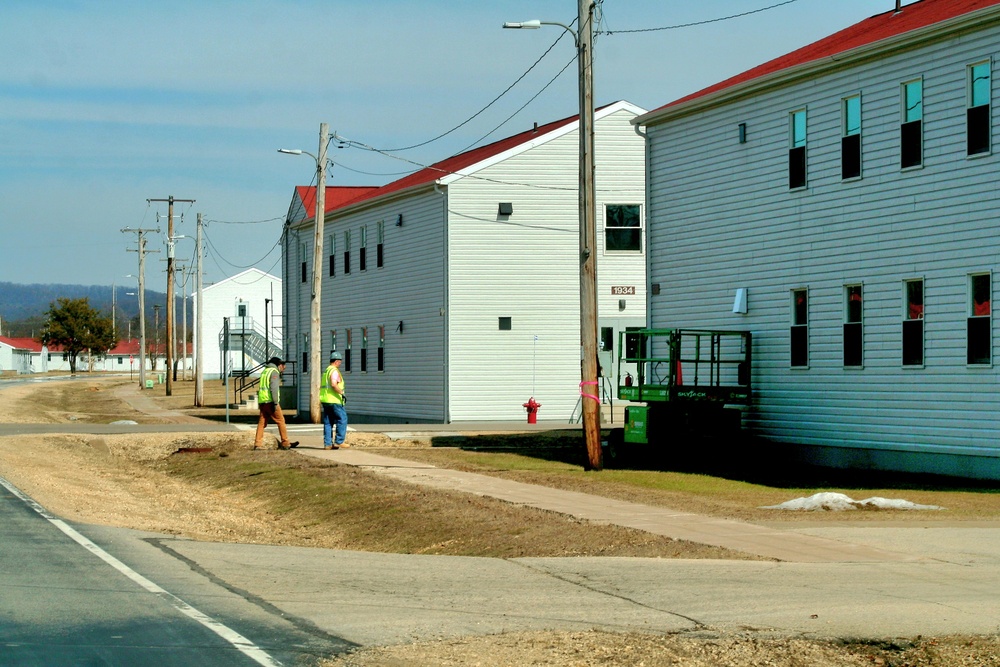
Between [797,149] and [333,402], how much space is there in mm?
10701

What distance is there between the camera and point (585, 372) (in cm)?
2170

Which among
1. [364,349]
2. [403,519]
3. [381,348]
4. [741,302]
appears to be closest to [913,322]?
[741,302]

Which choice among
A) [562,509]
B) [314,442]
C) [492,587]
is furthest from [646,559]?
[314,442]

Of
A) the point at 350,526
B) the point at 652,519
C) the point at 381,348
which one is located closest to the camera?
the point at 652,519

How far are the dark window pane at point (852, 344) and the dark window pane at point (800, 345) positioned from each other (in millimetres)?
1046

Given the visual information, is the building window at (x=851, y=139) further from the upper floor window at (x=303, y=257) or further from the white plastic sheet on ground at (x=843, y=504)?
the upper floor window at (x=303, y=257)

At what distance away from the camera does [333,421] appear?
85.1 feet

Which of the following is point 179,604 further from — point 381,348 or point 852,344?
point 381,348

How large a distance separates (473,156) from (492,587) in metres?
32.6

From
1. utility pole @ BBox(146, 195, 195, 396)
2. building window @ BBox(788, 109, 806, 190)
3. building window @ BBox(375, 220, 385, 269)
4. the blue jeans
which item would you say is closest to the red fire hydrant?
building window @ BBox(375, 220, 385, 269)

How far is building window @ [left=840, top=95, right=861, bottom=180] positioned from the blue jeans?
11125 mm

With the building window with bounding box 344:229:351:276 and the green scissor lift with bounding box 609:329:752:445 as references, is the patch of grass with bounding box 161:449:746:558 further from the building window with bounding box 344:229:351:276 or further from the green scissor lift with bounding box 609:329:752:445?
the building window with bounding box 344:229:351:276

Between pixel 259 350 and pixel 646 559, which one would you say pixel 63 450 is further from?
pixel 259 350

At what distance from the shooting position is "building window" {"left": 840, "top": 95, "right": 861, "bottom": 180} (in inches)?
904
